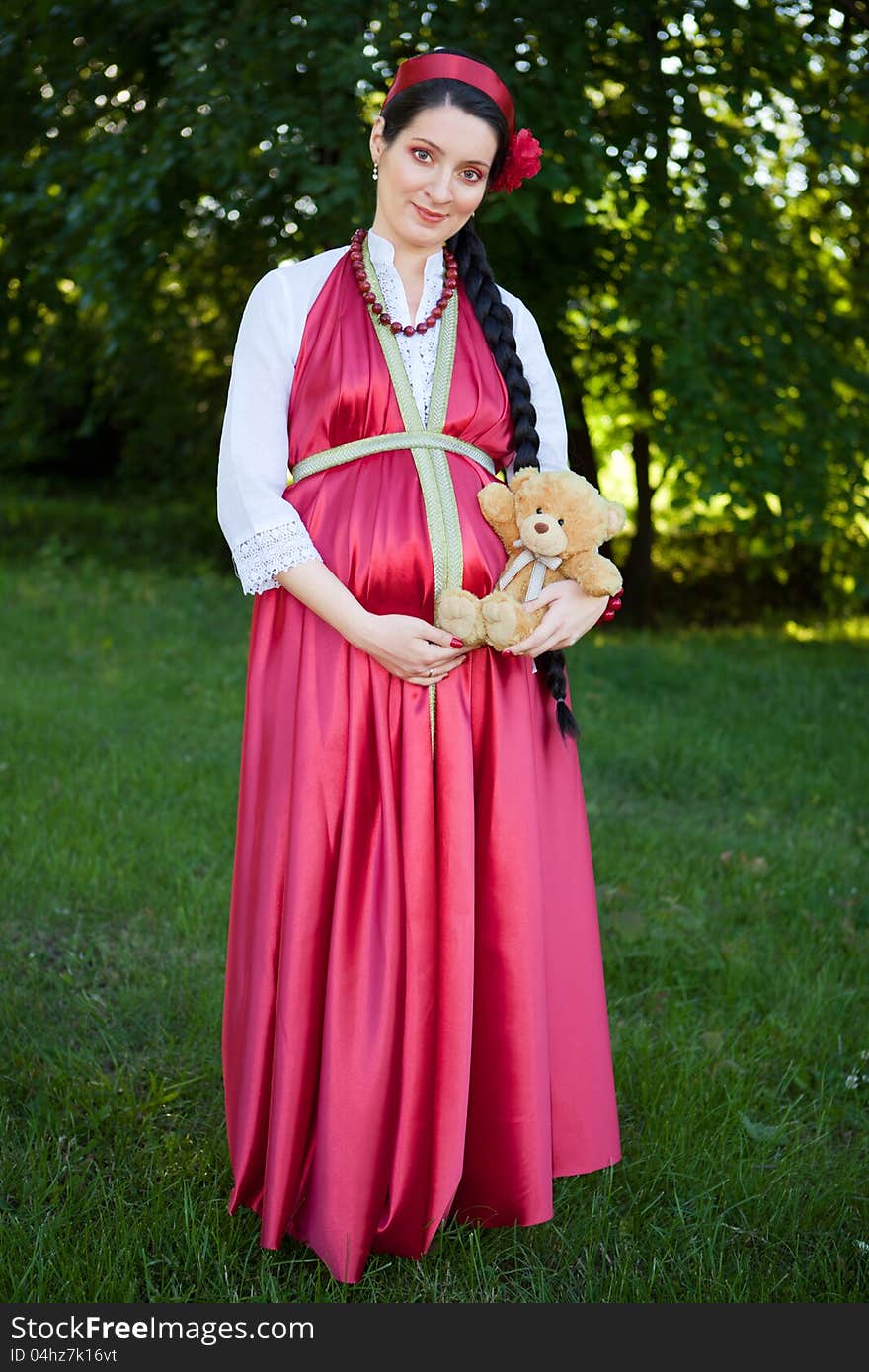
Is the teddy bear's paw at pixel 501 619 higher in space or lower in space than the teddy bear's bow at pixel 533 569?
Answer: lower

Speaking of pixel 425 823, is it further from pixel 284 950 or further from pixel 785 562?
pixel 785 562

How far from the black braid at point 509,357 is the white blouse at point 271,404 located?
0.11 meters

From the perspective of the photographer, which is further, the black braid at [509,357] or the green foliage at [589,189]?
the green foliage at [589,189]

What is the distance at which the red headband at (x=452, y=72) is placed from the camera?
2.02 meters

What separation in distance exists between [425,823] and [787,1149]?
130 centimetres

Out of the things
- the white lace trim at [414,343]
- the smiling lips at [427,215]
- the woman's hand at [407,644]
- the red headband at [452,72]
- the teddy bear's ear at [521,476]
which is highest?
the red headband at [452,72]

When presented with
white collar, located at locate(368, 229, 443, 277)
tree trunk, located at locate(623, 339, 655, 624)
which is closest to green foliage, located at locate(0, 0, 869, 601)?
tree trunk, located at locate(623, 339, 655, 624)

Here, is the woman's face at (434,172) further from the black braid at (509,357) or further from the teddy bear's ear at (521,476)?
the teddy bear's ear at (521,476)

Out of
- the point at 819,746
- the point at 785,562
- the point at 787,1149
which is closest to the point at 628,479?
the point at 785,562

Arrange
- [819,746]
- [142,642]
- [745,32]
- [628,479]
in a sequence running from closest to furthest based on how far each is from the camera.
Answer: [819,746], [745,32], [142,642], [628,479]

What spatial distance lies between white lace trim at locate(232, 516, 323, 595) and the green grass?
121cm

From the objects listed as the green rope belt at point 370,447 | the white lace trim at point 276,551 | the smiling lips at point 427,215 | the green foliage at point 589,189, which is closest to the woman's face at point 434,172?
the smiling lips at point 427,215

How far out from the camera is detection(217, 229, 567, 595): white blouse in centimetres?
201

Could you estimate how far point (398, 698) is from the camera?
210 cm
